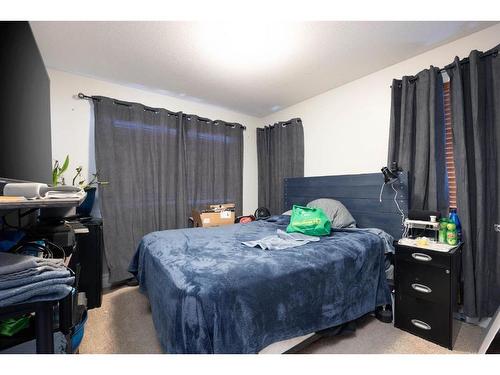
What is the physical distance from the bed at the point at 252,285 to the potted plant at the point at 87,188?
0.84 metres

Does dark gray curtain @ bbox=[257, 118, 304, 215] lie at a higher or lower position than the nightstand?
higher

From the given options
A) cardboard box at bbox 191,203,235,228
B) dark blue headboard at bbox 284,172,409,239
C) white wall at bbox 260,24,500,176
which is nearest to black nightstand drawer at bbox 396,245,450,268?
dark blue headboard at bbox 284,172,409,239

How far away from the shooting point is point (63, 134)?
8.66ft

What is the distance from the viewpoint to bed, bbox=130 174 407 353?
1133mm

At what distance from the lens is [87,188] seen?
2.42 m

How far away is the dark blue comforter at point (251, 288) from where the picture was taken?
3.70 feet

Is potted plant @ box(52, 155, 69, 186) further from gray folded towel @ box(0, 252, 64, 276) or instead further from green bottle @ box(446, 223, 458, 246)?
green bottle @ box(446, 223, 458, 246)

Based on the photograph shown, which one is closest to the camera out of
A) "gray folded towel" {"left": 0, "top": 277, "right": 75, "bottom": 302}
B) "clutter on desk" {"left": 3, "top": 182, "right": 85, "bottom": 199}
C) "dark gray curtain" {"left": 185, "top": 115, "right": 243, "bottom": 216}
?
"gray folded towel" {"left": 0, "top": 277, "right": 75, "bottom": 302}

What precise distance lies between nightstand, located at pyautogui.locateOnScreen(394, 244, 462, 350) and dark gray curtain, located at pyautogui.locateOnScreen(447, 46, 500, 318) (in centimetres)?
14

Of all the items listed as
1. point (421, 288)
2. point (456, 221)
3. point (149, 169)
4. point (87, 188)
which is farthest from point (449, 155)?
point (87, 188)

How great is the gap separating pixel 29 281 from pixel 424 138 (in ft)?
9.58

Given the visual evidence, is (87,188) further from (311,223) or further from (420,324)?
(420,324)
